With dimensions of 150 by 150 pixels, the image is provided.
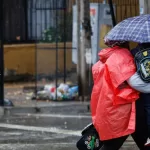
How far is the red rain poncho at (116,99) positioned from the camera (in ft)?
15.2

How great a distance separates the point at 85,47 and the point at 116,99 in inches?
285

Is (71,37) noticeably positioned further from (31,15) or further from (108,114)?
(108,114)

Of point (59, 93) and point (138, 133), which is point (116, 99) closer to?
point (138, 133)

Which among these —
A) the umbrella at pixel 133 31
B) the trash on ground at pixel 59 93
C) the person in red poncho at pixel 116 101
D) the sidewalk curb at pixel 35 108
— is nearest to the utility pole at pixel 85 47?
the trash on ground at pixel 59 93

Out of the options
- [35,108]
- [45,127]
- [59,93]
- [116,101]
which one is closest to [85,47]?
[59,93]

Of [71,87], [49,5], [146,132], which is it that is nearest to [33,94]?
[71,87]

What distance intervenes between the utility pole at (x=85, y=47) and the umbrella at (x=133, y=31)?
6705 mm

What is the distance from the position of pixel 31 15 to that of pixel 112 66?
10.4 m

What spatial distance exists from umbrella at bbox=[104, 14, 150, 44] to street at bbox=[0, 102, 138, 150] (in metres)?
2.76

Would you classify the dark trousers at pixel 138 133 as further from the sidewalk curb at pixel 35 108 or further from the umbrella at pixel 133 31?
the sidewalk curb at pixel 35 108

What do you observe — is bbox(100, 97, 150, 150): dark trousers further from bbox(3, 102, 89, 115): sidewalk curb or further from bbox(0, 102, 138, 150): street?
bbox(3, 102, 89, 115): sidewalk curb

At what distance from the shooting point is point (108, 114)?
4660 millimetres

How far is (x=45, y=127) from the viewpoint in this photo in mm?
8961

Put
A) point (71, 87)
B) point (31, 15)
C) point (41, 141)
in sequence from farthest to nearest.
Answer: point (31, 15)
point (71, 87)
point (41, 141)
